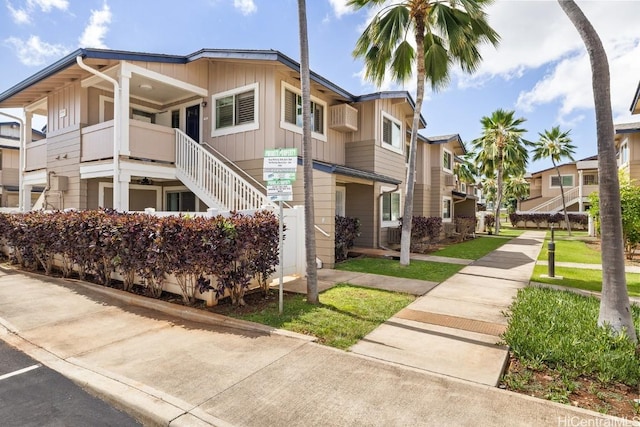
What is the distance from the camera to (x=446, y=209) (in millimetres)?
25062

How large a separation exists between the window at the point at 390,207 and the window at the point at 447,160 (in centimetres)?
842

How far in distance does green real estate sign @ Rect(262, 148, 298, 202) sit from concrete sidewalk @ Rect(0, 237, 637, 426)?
2.24m

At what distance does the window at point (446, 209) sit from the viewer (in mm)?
23903

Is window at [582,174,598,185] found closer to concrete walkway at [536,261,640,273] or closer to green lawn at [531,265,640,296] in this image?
concrete walkway at [536,261,640,273]

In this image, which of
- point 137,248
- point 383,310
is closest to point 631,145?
point 383,310

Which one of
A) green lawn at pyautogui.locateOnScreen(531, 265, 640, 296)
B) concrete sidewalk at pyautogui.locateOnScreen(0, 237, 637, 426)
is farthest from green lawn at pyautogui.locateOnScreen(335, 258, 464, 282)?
concrete sidewalk at pyautogui.locateOnScreen(0, 237, 637, 426)

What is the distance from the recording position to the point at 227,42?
11797mm

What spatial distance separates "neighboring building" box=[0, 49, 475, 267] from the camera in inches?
402

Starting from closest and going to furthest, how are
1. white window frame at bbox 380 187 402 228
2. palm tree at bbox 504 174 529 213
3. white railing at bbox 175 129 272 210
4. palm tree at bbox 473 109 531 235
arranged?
white railing at bbox 175 129 272 210 < white window frame at bbox 380 187 402 228 < palm tree at bbox 473 109 531 235 < palm tree at bbox 504 174 529 213

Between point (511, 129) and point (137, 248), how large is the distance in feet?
96.5

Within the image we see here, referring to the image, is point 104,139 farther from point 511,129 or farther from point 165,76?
point 511,129

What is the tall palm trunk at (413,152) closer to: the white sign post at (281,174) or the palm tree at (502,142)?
the white sign post at (281,174)

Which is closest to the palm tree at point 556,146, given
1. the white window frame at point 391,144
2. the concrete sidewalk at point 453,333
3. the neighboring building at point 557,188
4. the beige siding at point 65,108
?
the neighboring building at point 557,188

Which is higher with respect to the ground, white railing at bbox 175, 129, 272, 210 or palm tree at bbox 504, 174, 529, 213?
palm tree at bbox 504, 174, 529, 213
